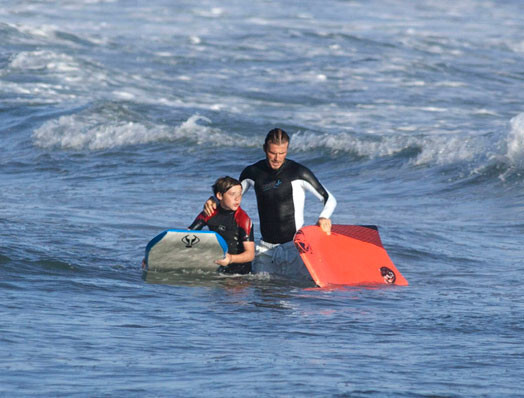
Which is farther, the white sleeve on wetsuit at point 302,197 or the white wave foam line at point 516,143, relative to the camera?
the white wave foam line at point 516,143

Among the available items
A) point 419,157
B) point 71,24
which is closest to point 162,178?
point 419,157

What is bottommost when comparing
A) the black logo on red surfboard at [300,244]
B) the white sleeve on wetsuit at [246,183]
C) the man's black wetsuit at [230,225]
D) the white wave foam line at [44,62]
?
the black logo on red surfboard at [300,244]

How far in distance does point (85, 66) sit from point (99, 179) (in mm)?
11715

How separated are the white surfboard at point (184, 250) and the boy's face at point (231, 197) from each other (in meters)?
0.35

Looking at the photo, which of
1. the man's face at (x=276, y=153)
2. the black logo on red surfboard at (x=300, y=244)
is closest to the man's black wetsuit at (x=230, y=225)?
the black logo on red surfboard at (x=300, y=244)

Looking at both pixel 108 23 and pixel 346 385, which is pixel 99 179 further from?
pixel 108 23

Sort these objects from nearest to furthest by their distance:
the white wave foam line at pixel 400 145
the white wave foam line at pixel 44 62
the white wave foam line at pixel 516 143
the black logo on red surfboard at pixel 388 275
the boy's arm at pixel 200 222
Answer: the boy's arm at pixel 200 222
the black logo on red surfboard at pixel 388 275
the white wave foam line at pixel 516 143
the white wave foam line at pixel 400 145
the white wave foam line at pixel 44 62

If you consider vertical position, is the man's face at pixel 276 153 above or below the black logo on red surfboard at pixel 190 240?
above

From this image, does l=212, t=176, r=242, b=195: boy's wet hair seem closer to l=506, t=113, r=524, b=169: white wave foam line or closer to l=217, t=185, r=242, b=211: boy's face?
l=217, t=185, r=242, b=211: boy's face

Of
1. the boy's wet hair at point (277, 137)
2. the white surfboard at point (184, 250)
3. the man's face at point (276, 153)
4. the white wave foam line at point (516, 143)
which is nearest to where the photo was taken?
the boy's wet hair at point (277, 137)

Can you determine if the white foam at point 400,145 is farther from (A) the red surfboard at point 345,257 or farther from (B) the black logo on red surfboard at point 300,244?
(B) the black logo on red surfboard at point 300,244

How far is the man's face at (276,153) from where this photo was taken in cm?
789

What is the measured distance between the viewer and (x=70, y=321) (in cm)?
673

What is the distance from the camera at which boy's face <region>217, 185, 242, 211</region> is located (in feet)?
26.4
